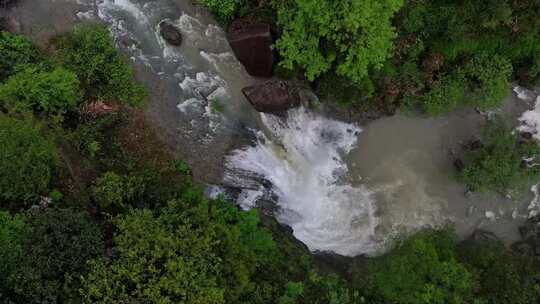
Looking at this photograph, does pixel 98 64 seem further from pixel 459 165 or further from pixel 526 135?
pixel 526 135

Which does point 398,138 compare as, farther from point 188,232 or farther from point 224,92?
point 188,232

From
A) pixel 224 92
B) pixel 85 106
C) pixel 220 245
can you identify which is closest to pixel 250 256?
pixel 220 245

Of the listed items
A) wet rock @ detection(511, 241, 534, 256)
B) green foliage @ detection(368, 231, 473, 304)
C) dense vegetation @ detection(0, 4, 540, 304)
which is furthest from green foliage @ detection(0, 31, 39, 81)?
wet rock @ detection(511, 241, 534, 256)

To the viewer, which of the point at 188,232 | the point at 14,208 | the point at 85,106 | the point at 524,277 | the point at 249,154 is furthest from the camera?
the point at 249,154

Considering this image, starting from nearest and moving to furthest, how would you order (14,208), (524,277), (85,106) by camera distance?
1. (14,208)
2. (524,277)
3. (85,106)

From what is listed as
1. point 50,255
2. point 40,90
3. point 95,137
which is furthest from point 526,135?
point 40,90

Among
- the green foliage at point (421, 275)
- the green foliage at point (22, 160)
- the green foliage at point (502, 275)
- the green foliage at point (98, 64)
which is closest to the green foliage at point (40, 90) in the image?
the green foliage at point (98, 64)
